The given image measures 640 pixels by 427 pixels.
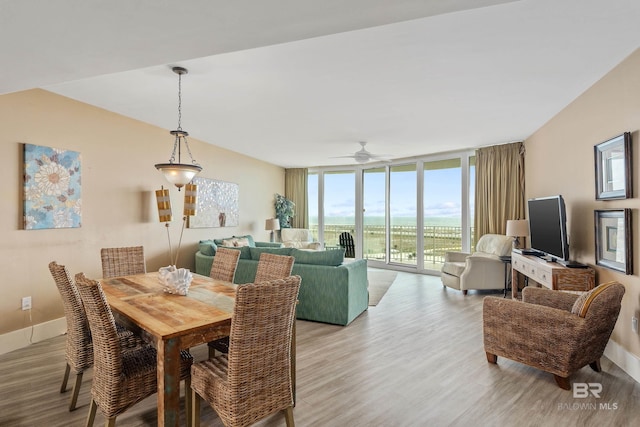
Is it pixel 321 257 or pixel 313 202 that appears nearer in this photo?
pixel 321 257

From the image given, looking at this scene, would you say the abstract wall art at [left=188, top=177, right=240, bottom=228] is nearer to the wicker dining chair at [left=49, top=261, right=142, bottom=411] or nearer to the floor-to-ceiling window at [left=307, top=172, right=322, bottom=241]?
the floor-to-ceiling window at [left=307, top=172, right=322, bottom=241]

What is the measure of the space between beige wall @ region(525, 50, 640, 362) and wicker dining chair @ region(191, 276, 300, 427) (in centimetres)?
288

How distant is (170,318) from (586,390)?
305 cm

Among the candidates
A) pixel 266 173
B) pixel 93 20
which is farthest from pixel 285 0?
pixel 266 173

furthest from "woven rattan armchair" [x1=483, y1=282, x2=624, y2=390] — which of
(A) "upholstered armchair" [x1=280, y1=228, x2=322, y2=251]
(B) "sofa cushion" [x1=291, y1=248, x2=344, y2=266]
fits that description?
(A) "upholstered armchair" [x1=280, y1=228, x2=322, y2=251]

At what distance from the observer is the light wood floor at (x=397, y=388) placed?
2.13 m

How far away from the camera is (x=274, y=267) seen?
2.74 metres

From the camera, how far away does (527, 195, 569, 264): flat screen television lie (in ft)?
11.6

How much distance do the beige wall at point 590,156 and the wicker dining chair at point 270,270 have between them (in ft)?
9.28

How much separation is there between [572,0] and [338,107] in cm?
241

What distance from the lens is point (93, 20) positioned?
5.43ft

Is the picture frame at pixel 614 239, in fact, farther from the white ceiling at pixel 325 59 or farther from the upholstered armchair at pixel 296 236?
the upholstered armchair at pixel 296 236

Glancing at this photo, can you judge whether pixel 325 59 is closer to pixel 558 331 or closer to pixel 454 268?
pixel 558 331

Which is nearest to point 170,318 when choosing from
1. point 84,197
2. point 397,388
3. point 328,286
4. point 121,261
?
point 397,388
